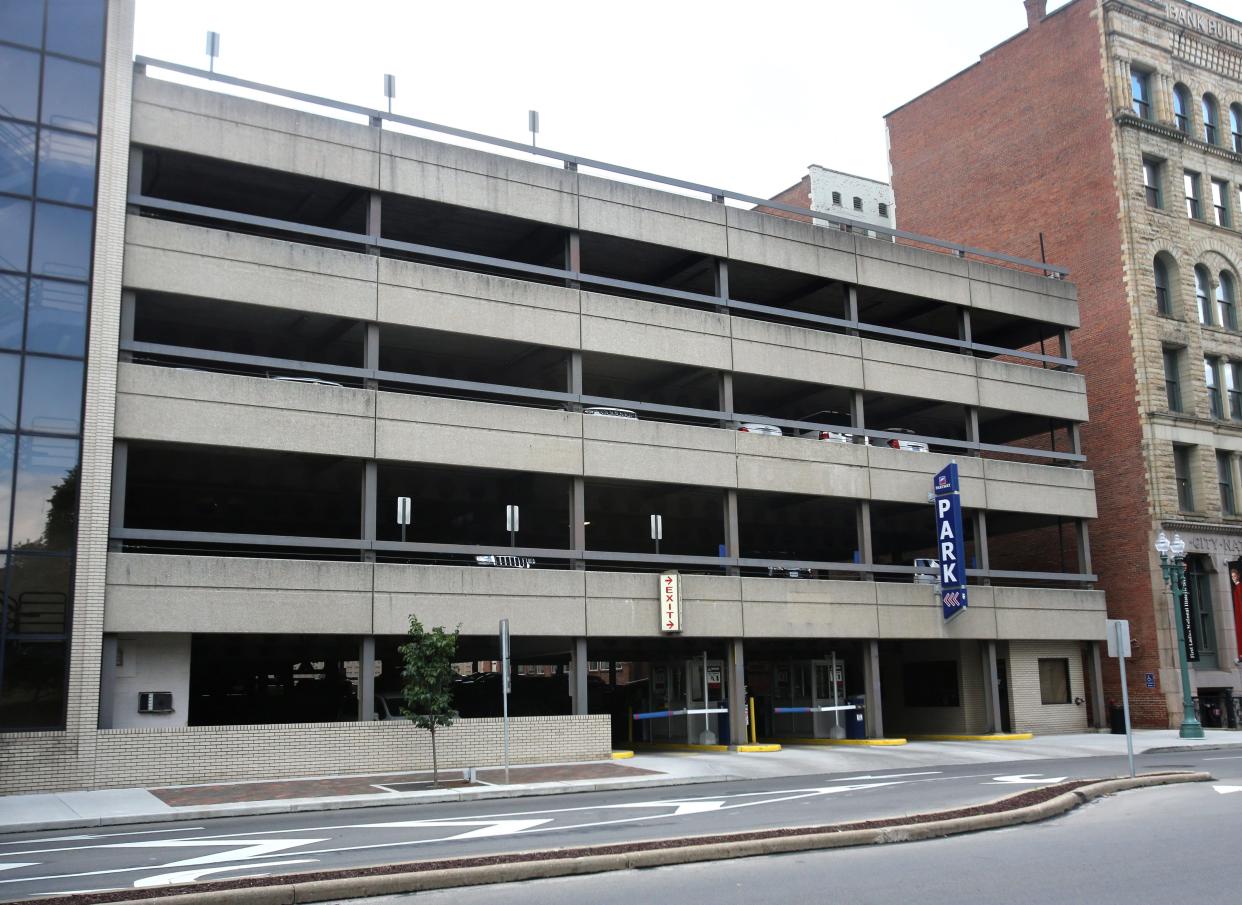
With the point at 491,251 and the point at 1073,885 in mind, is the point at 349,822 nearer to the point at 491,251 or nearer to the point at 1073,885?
the point at 1073,885

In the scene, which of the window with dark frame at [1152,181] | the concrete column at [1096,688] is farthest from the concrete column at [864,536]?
the window with dark frame at [1152,181]

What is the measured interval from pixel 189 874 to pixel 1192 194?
43031 millimetres

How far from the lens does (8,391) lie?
23.4 m

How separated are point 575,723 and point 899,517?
1718 cm

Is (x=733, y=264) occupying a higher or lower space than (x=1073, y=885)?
higher

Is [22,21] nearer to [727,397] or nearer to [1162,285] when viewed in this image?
[727,397]

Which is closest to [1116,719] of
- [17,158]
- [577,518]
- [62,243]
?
[577,518]

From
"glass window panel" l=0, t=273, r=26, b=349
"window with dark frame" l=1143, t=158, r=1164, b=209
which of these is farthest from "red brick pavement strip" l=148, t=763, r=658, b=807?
"window with dark frame" l=1143, t=158, r=1164, b=209

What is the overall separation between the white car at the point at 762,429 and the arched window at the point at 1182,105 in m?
22.1

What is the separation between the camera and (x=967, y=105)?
48.1 m

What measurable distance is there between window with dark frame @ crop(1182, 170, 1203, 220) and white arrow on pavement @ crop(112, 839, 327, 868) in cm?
4022

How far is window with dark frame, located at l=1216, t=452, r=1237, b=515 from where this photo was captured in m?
41.9

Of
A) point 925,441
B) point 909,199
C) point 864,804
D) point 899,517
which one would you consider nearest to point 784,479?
point 925,441

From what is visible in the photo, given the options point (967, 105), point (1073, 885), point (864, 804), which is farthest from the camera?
point (967, 105)
